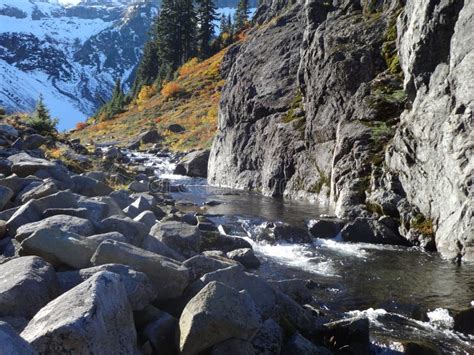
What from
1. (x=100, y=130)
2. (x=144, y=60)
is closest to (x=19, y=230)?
(x=100, y=130)

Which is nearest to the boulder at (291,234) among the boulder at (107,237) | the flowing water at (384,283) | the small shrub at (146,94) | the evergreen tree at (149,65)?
the flowing water at (384,283)

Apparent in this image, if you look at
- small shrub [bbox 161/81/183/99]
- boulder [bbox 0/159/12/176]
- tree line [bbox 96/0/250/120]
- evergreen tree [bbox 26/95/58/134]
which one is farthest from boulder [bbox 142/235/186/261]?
tree line [bbox 96/0/250/120]

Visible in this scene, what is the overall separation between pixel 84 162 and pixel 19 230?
57.4 ft

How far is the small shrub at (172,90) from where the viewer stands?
270 ft

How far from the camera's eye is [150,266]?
685 centimetres

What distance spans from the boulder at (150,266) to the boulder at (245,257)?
600 centimetres

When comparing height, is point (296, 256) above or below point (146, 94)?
below

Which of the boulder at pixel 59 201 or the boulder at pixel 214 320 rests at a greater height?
the boulder at pixel 59 201

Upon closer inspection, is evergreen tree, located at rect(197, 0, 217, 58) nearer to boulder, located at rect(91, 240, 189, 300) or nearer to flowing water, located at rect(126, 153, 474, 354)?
flowing water, located at rect(126, 153, 474, 354)

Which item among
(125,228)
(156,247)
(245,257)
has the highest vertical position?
(125,228)

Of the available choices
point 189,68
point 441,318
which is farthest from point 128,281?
point 189,68

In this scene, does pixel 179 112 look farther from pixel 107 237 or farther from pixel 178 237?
pixel 107 237

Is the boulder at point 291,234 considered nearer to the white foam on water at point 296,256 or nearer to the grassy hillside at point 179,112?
the white foam on water at point 296,256

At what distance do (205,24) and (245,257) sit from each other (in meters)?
88.0
